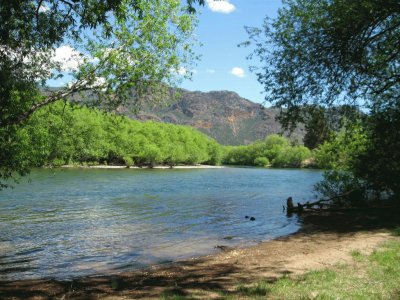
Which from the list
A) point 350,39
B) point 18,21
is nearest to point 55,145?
point 18,21

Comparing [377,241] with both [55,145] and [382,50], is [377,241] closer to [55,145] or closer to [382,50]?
[382,50]

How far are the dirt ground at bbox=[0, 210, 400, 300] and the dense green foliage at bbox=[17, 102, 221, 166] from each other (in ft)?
25.8

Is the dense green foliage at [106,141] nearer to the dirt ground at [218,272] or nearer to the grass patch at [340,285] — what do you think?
the dirt ground at [218,272]

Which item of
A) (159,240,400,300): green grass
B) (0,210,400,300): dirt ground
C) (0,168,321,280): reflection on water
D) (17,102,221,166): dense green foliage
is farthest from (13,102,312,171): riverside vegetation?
(159,240,400,300): green grass

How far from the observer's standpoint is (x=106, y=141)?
130 m

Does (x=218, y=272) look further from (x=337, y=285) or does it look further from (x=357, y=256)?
(x=357, y=256)

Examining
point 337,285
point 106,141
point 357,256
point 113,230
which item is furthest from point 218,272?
point 106,141

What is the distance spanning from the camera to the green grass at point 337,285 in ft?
26.5

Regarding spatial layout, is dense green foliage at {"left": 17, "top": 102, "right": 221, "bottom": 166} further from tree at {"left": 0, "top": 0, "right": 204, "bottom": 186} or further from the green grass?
the green grass

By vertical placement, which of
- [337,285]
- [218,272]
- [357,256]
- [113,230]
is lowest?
[113,230]

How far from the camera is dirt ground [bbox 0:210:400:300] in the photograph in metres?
9.75

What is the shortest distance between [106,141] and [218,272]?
4831 inches

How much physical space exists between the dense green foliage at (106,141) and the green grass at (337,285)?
1171 centimetres

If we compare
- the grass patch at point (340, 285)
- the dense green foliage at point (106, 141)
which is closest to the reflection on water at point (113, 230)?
the dense green foliage at point (106, 141)
